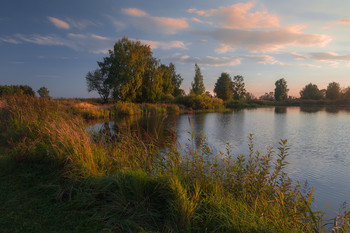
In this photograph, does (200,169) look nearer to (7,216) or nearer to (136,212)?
(136,212)

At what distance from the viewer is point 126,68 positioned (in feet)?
115

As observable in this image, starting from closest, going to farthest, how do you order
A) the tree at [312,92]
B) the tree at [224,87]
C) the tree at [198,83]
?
the tree at [198,83]
the tree at [224,87]
the tree at [312,92]

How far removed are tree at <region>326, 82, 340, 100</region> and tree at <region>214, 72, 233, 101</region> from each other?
40107mm

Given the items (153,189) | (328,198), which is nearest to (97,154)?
(153,189)

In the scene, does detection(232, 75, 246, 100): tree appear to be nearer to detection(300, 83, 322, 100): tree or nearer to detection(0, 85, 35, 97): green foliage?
detection(300, 83, 322, 100): tree

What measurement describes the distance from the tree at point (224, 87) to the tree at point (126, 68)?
39.5 metres

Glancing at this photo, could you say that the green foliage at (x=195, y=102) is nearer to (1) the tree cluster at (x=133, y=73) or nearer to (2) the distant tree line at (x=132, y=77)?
(2) the distant tree line at (x=132, y=77)

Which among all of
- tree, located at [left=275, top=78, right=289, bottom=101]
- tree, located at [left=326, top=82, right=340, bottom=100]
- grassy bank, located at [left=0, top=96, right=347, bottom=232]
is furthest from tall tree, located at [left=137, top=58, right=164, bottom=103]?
tree, located at [left=326, top=82, right=340, bottom=100]

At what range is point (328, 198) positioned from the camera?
4.95 m

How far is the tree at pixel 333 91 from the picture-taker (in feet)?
244

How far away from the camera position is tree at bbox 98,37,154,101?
3431cm

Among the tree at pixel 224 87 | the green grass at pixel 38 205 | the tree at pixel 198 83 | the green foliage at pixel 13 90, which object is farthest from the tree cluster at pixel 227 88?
the green grass at pixel 38 205

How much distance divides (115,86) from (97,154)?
3258 cm

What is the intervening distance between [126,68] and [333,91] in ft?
261
